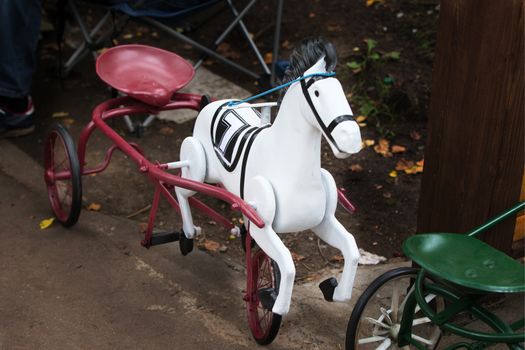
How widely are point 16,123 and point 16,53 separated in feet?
1.72

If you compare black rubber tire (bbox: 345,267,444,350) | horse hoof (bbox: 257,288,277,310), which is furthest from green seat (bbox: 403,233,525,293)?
horse hoof (bbox: 257,288,277,310)

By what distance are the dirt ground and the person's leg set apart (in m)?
0.26

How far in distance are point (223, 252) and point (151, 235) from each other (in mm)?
592

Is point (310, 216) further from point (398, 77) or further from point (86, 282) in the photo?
point (398, 77)

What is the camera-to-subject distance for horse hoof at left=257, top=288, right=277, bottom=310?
3043 millimetres

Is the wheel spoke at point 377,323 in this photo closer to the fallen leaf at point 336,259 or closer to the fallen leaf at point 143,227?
the fallen leaf at point 336,259

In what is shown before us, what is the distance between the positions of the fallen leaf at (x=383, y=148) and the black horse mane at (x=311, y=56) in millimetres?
2307

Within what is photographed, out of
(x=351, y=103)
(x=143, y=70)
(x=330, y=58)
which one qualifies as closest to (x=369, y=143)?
(x=351, y=103)

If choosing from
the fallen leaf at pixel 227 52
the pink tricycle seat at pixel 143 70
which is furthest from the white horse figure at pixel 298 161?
the fallen leaf at pixel 227 52

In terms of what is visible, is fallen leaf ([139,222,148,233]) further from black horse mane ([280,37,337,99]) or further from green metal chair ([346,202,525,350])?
black horse mane ([280,37,337,99])

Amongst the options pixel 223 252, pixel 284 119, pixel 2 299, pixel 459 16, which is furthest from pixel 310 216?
pixel 2 299

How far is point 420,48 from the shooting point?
5.81 metres

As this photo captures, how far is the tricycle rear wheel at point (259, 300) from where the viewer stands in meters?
→ 3.29

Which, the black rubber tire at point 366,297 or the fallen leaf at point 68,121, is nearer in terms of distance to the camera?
the black rubber tire at point 366,297
